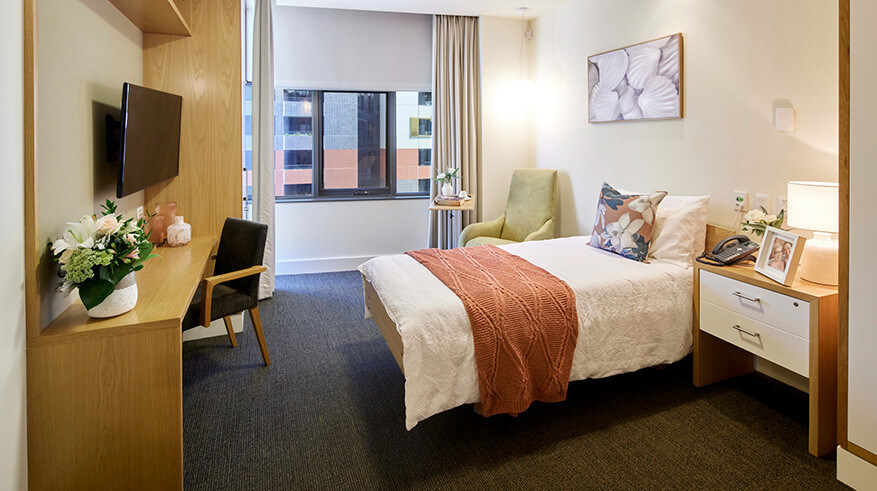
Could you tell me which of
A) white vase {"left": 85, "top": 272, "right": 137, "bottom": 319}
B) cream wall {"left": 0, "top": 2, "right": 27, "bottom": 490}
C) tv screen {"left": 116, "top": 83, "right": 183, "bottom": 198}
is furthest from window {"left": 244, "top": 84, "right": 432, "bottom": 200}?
cream wall {"left": 0, "top": 2, "right": 27, "bottom": 490}

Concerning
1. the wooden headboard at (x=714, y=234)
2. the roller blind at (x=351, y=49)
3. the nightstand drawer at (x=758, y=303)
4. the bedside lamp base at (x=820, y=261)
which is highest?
the roller blind at (x=351, y=49)

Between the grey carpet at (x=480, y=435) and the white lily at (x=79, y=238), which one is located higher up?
the white lily at (x=79, y=238)

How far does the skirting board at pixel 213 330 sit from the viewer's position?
341 cm

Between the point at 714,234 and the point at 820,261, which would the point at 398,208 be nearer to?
the point at 714,234

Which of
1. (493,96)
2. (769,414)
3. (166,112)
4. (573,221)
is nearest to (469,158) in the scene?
(493,96)

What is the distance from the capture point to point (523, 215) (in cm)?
475

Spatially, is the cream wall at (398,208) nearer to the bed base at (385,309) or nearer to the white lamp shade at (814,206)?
the bed base at (385,309)

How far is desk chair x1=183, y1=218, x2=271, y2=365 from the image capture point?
2580mm

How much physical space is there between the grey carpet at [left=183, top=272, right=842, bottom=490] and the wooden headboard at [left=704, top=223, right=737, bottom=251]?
696 mm

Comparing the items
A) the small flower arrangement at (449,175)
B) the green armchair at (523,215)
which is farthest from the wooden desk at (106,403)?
the small flower arrangement at (449,175)

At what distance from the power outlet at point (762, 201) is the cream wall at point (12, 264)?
3.21m

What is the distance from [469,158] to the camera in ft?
17.1

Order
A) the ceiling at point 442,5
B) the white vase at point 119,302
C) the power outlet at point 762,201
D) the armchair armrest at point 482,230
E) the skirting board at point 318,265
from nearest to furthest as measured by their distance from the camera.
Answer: the white vase at point 119,302
the power outlet at point 762,201
the ceiling at point 442,5
the armchair armrest at point 482,230
the skirting board at point 318,265

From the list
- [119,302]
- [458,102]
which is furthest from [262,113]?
[119,302]
